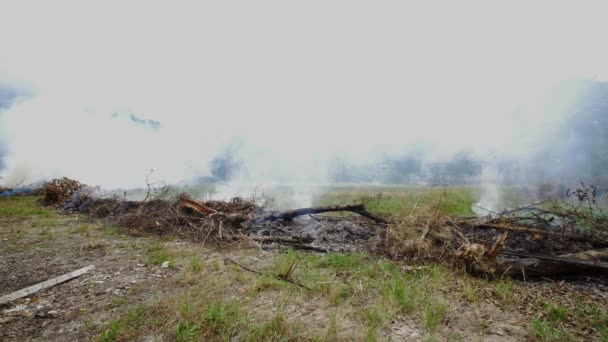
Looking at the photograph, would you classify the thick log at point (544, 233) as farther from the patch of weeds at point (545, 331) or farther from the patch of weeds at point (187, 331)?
the patch of weeds at point (187, 331)

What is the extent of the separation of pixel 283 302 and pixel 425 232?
3.58 metres

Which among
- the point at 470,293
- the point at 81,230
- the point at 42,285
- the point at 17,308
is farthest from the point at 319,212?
the point at 81,230

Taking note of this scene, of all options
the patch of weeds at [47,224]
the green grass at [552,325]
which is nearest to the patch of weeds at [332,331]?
the green grass at [552,325]

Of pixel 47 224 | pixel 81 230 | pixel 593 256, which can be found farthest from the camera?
pixel 47 224

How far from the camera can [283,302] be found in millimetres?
3371

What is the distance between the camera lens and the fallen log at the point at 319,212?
732 centimetres

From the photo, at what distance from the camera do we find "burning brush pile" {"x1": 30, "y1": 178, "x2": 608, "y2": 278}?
4316mm

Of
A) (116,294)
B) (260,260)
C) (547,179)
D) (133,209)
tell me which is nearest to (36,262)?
(116,294)

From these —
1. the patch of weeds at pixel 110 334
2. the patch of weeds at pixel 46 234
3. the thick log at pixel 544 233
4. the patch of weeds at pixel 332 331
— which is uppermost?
the thick log at pixel 544 233

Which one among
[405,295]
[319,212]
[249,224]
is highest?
[319,212]

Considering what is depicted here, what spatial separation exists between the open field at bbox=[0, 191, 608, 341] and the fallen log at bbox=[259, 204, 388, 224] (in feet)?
6.56

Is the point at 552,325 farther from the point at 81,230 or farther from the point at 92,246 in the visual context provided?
the point at 81,230

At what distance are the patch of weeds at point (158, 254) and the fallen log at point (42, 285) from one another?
92 cm

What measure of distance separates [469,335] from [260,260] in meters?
3.58
